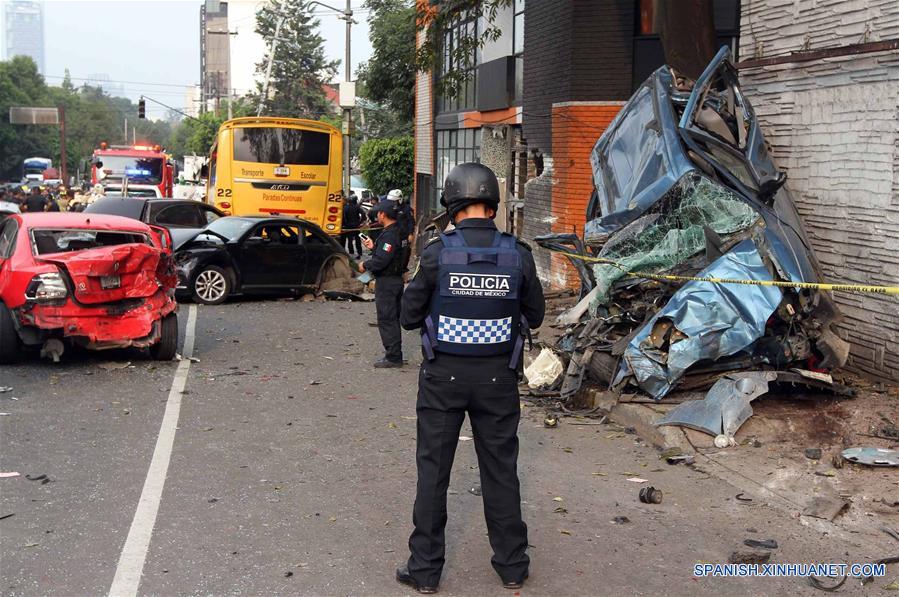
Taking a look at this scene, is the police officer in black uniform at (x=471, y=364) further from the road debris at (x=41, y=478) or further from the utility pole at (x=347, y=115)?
the utility pole at (x=347, y=115)

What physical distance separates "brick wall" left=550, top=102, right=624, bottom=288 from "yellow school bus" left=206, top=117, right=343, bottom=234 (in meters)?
8.04

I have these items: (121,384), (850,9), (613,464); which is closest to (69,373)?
(121,384)

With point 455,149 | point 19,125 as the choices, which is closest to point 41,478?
point 455,149

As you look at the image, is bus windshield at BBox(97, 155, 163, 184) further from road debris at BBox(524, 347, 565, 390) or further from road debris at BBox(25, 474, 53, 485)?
road debris at BBox(25, 474, 53, 485)

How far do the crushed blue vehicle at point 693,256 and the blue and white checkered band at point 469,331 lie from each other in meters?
3.89

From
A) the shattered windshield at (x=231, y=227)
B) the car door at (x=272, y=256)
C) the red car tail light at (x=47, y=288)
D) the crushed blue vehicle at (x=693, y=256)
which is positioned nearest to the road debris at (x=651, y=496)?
the crushed blue vehicle at (x=693, y=256)

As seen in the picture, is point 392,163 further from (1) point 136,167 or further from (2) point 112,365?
(2) point 112,365

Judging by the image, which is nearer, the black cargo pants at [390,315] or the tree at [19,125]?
the black cargo pants at [390,315]

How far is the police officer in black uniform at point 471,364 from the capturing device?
16.0 feet

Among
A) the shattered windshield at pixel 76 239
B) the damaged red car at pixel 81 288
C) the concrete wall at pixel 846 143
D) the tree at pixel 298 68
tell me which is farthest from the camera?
the tree at pixel 298 68

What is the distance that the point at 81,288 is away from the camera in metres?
10.4

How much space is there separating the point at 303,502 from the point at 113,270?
525 centimetres

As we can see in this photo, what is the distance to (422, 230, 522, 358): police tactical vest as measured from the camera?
15.9ft

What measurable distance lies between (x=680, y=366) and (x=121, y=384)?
547cm
